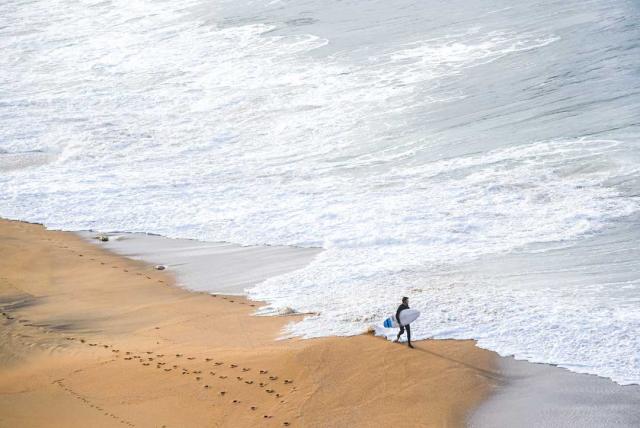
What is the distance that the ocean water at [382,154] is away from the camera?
1864cm

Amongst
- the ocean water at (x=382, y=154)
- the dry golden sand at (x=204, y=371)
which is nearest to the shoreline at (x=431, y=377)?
the dry golden sand at (x=204, y=371)

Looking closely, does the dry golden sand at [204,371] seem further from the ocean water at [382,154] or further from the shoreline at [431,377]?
the ocean water at [382,154]

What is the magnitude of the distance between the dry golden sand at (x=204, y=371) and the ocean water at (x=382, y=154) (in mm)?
1059

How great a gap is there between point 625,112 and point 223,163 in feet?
42.0

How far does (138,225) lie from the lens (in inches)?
973

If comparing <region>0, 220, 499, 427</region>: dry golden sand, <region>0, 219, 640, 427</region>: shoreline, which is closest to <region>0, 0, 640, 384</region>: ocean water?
<region>0, 219, 640, 427</region>: shoreline

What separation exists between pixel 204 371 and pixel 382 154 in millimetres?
13588

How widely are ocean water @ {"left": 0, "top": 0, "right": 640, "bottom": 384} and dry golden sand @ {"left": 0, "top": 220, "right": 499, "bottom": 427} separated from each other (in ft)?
3.47

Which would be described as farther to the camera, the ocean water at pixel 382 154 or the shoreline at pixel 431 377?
the ocean water at pixel 382 154

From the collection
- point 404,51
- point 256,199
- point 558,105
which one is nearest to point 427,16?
point 404,51

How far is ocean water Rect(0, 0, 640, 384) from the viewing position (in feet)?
61.2

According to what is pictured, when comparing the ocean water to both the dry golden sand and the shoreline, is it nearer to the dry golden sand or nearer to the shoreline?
the shoreline

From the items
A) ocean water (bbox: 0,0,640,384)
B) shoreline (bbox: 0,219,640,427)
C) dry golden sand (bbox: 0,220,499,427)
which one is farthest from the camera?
ocean water (bbox: 0,0,640,384)

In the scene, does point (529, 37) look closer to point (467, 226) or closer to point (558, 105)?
point (558, 105)
